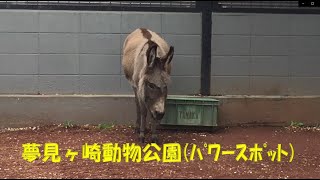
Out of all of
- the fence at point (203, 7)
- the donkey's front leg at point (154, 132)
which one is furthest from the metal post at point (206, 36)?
the donkey's front leg at point (154, 132)

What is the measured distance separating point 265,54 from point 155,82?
2.50 m

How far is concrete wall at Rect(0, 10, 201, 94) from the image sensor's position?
7.28 metres

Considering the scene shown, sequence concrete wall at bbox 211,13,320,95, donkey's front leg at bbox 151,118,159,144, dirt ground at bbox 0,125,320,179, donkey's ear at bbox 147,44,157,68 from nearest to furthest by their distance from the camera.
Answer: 1. dirt ground at bbox 0,125,320,179
2. donkey's ear at bbox 147,44,157,68
3. donkey's front leg at bbox 151,118,159,144
4. concrete wall at bbox 211,13,320,95

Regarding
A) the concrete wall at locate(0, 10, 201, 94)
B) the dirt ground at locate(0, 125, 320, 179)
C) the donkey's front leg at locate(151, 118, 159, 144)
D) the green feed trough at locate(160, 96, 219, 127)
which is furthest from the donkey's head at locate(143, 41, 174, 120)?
the concrete wall at locate(0, 10, 201, 94)

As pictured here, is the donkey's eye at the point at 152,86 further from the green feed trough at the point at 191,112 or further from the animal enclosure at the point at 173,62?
the animal enclosure at the point at 173,62

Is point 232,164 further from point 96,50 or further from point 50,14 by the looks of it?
point 50,14

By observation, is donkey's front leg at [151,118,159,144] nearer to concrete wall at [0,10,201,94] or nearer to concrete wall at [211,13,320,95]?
concrete wall at [0,10,201,94]

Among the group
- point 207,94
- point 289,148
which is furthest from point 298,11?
point 289,148

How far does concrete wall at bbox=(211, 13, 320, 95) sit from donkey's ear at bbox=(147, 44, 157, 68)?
195 centimetres

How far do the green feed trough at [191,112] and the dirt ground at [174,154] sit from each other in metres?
0.17

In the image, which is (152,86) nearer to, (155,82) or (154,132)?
(155,82)

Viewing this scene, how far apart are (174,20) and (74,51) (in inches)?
62.5

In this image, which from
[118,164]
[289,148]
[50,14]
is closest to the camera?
[118,164]

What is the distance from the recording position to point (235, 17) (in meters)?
7.38
